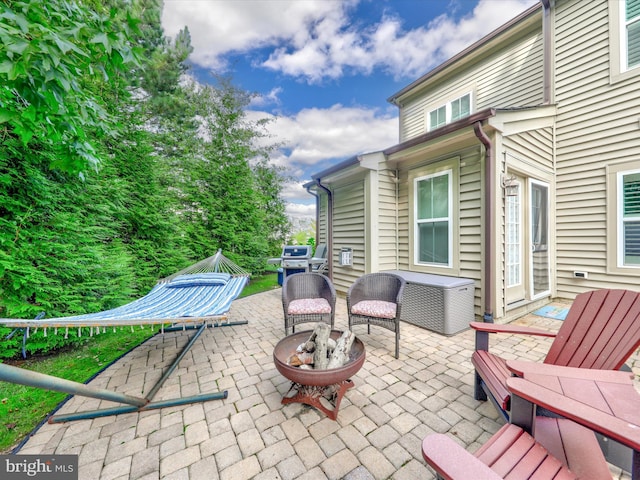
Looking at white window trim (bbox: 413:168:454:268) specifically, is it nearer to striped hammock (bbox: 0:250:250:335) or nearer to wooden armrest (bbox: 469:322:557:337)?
wooden armrest (bbox: 469:322:557:337)

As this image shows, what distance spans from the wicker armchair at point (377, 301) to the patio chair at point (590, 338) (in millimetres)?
998

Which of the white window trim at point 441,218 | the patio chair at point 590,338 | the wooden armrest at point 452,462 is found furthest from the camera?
the white window trim at point 441,218

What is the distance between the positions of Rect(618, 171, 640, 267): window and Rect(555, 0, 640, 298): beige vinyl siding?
175mm

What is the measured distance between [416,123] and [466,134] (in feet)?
15.9

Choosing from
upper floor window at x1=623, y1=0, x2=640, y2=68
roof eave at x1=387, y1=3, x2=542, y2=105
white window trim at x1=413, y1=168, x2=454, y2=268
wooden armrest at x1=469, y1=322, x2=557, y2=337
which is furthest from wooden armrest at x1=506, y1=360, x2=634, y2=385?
roof eave at x1=387, y1=3, x2=542, y2=105

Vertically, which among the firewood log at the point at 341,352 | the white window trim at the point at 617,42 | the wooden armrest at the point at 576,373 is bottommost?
the firewood log at the point at 341,352

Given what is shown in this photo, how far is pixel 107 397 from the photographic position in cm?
159

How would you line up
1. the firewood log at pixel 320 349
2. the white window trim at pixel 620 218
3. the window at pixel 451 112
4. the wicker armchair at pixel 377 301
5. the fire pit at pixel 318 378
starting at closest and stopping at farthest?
1. the fire pit at pixel 318 378
2. the firewood log at pixel 320 349
3. the wicker armchair at pixel 377 301
4. the white window trim at pixel 620 218
5. the window at pixel 451 112

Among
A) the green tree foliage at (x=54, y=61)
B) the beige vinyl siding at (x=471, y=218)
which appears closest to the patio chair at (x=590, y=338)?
the beige vinyl siding at (x=471, y=218)

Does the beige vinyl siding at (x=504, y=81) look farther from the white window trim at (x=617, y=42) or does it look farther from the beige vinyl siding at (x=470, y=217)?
the beige vinyl siding at (x=470, y=217)

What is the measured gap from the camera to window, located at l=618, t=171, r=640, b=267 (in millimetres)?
3900

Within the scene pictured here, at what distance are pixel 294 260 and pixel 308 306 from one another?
2.73 metres

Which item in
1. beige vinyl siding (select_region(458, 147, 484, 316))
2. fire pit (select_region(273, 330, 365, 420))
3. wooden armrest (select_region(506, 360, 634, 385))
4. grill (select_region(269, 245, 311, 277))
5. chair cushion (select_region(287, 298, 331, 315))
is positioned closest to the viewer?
wooden armrest (select_region(506, 360, 634, 385))

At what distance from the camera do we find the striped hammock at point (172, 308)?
1.83m
